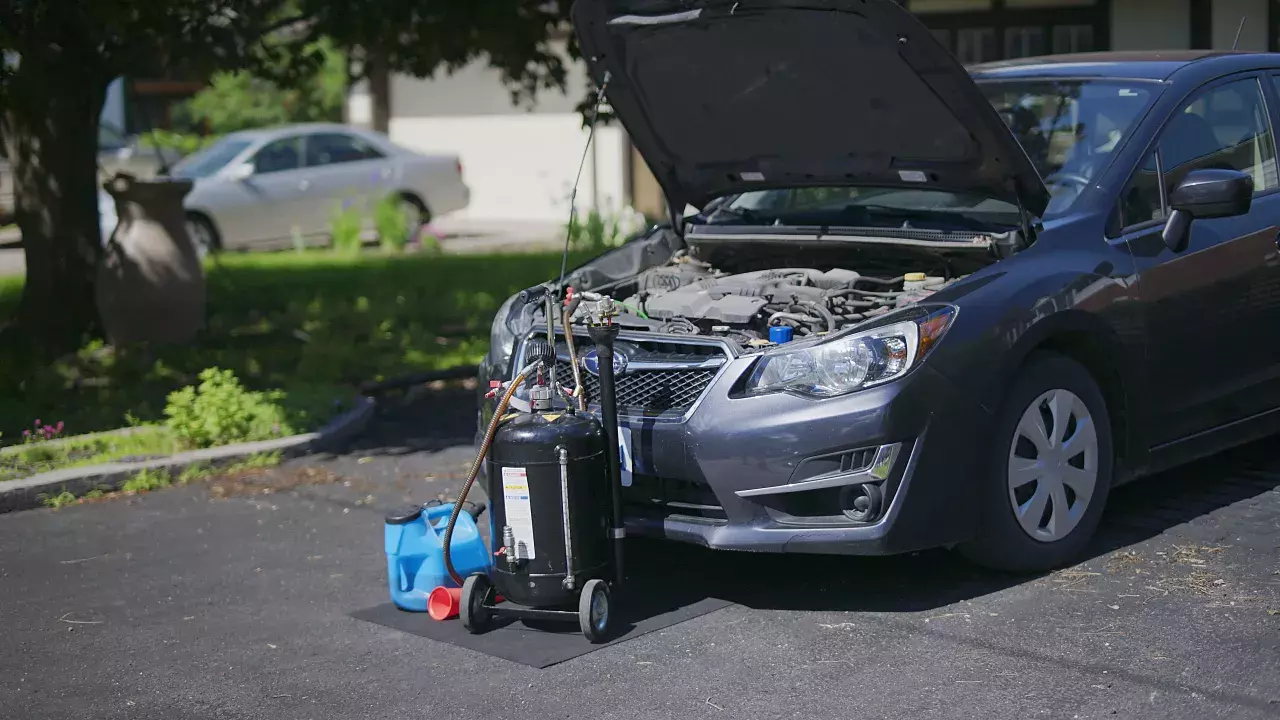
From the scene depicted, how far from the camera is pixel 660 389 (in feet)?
17.1

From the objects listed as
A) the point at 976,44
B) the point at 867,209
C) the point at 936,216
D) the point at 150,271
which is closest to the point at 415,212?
the point at 976,44

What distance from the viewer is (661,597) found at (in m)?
5.34

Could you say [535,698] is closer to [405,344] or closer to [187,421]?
[187,421]

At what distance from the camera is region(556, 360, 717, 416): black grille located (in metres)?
5.13

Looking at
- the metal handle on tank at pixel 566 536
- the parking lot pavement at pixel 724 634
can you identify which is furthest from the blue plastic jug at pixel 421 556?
the metal handle on tank at pixel 566 536

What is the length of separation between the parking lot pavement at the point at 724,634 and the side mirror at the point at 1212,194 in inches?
47.6

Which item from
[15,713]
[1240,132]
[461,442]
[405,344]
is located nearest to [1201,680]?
[1240,132]

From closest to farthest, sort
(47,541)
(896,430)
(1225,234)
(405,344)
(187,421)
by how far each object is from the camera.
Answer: (896,430), (1225,234), (47,541), (187,421), (405,344)

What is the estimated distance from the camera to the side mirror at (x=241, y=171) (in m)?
18.5

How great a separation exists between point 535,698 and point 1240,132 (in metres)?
3.83

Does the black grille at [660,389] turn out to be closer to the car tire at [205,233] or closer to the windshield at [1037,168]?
the windshield at [1037,168]

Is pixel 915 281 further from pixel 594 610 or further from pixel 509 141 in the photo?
pixel 509 141

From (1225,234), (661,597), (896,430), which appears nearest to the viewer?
(896,430)

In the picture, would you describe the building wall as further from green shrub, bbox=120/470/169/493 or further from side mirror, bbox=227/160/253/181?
green shrub, bbox=120/470/169/493
